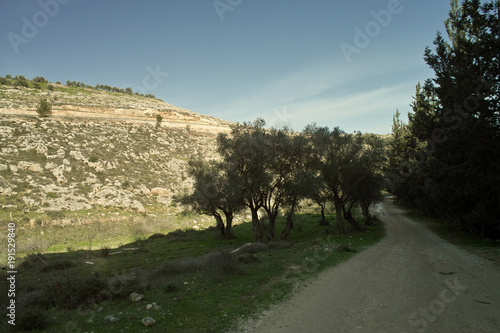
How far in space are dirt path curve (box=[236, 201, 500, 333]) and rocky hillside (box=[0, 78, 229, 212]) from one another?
36.1m

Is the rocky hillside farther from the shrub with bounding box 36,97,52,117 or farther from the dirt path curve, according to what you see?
the dirt path curve

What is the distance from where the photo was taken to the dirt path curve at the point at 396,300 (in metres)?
6.86

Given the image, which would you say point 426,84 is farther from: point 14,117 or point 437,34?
point 14,117

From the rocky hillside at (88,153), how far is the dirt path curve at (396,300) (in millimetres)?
36124

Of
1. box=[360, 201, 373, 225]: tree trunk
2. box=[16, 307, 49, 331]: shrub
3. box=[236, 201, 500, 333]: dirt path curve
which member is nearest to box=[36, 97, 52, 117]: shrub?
box=[16, 307, 49, 331]: shrub

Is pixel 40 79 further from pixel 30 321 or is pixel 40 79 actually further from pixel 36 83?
pixel 30 321

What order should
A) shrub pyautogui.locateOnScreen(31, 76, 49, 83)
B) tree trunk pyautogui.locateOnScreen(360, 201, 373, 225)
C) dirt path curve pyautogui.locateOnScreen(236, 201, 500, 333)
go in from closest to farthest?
dirt path curve pyautogui.locateOnScreen(236, 201, 500, 333) < tree trunk pyautogui.locateOnScreen(360, 201, 373, 225) < shrub pyautogui.locateOnScreen(31, 76, 49, 83)

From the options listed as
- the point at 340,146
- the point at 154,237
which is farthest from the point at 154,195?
the point at 340,146

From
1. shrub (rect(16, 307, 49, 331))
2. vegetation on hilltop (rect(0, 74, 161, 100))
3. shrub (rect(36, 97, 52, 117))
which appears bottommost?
shrub (rect(16, 307, 49, 331))

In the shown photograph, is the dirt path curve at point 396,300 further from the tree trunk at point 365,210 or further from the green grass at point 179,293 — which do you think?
the tree trunk at point 365,210

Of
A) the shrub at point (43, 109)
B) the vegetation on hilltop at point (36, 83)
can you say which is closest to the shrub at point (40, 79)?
the vegetation on hilltop at point (36, 83)

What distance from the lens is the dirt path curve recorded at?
6863 millimetres

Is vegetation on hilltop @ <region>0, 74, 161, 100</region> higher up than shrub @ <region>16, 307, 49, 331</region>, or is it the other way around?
vegetation on hilltop @ <region>0, 74, 161, 100</region>

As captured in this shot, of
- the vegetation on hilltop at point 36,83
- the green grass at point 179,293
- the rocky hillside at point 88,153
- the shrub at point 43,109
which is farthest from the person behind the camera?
the vegetation on hilltop at point 36,83
